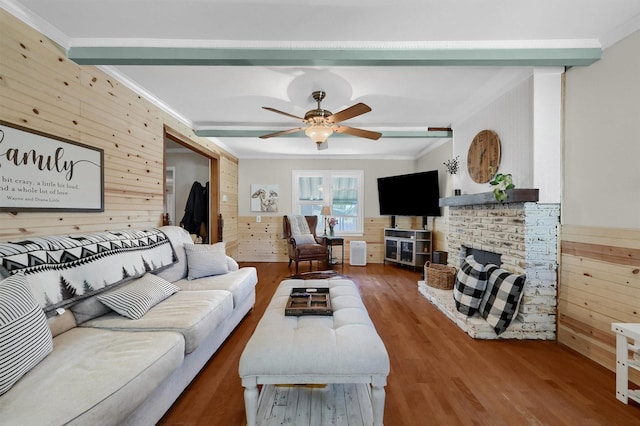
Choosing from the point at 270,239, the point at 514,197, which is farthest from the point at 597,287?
the point at 270,239

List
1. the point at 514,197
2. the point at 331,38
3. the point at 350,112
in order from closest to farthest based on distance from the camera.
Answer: the point at 331,38
the point at 514,197
the point at 350,112

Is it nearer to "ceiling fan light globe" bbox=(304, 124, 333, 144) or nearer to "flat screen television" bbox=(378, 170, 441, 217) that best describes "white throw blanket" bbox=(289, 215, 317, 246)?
"flat screen television" bbox=(378, 170, 441, 217)

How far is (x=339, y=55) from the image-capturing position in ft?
6.88

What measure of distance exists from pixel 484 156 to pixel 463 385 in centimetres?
239

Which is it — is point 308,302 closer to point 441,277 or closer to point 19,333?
point 19,333

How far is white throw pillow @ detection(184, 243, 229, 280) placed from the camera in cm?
274

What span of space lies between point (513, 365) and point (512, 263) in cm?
91

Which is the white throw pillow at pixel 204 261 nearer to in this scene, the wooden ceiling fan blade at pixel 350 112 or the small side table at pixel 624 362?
the wooden ceiling fan blade at pixel 350 112

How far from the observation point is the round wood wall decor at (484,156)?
2893 mm

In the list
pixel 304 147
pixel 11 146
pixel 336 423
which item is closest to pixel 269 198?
pixel 304 147

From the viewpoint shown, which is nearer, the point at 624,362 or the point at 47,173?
the point at 624,362

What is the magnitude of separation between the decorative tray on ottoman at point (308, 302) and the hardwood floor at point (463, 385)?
2.02 ft

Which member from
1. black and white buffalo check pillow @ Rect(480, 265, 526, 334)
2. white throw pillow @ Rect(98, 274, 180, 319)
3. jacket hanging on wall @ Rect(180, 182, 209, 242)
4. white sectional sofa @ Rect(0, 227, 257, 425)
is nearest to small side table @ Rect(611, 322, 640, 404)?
black and white buffalo check pillow @ Rect(480, 265, 526, 334)

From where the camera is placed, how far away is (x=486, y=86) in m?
2.78
